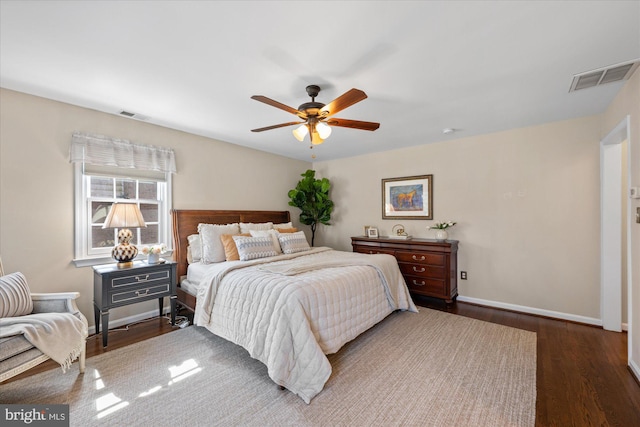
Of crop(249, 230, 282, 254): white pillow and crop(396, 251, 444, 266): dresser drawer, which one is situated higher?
crop(249, 230, 282, 254): white pillow

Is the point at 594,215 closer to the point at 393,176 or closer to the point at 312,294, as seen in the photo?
the point at 393,176

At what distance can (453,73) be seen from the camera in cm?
223

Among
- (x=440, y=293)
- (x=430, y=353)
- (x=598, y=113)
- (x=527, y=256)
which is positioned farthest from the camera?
(x=440, y=293)

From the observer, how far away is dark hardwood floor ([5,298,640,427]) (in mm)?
1761

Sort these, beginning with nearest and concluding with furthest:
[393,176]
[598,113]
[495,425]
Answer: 1. [495,425]
2. [598,113]
3. [393,176]

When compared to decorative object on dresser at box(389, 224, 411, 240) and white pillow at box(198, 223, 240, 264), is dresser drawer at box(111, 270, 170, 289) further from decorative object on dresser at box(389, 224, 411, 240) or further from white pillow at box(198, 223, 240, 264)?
decorative object on dresser at box(389, 224, 411, 240)

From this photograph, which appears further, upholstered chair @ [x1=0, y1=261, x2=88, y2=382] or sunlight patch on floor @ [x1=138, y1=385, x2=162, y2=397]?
sunlight patch on floor @ [x1=138, y1=385, x2=162, y2=397]

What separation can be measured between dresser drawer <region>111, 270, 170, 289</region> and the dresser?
10.2ft

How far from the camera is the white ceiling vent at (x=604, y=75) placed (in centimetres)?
209

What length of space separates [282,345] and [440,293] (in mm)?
2697

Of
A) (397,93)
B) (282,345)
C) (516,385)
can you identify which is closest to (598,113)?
(397,93)

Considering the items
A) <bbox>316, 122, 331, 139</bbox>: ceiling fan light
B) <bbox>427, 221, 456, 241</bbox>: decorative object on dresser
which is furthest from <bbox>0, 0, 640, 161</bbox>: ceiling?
<bbox>427, 221, 456, 241</bbox>: decorative object on dresser

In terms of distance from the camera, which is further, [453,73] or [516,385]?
[453,73]

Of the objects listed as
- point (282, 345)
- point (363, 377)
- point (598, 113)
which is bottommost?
point (363, 377)
